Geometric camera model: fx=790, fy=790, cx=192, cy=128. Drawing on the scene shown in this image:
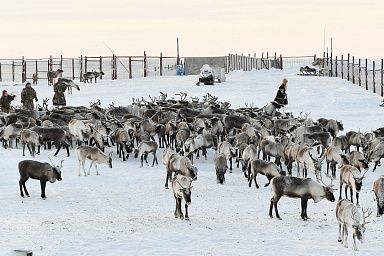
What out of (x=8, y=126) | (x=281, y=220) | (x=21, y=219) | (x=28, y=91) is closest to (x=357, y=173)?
(x=281, y=220)

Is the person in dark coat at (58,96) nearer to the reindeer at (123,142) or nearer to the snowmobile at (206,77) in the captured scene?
the snowmobile at (206,77)

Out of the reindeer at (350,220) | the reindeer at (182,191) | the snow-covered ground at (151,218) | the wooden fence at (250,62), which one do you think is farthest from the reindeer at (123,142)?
the wooden fence at (250,62)

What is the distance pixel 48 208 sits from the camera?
1565 cm

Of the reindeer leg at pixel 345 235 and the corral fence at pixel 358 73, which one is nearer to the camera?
the reindeer leg at pixel 345 235

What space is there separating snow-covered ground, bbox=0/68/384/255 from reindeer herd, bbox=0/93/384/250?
38 centimetres

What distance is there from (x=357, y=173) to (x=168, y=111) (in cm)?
1212

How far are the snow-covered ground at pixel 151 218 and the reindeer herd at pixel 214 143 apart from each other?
1.24ft

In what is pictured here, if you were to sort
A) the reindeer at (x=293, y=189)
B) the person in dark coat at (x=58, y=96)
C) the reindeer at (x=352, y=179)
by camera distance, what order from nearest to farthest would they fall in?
the reindeer at (x=293, y=189)
the reindeer at (x=352, y=179)
the person in dark coat at (x=58, y=96)

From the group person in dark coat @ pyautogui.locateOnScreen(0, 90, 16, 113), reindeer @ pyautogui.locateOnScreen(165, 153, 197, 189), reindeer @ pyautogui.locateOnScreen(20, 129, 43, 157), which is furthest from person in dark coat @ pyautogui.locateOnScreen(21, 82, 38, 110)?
reindeer @ pyautogui.locateOnScreen(165, 153, 197, 189)

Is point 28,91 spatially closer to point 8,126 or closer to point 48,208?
point 8,126

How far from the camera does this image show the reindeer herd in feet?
54.7

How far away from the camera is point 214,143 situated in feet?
73.8

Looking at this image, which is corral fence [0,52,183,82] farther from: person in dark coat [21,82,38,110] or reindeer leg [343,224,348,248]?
reindeer leg [343,224,348,248]

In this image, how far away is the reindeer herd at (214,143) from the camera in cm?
1669
